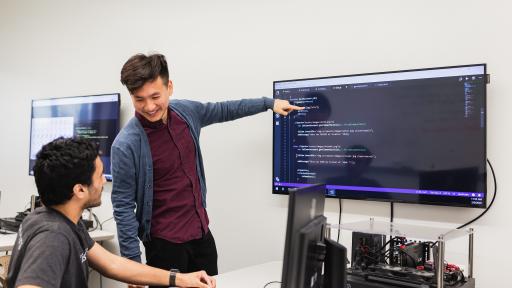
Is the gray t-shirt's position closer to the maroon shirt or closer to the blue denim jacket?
the blue denim jacket

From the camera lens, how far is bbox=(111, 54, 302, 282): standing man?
1926 mm

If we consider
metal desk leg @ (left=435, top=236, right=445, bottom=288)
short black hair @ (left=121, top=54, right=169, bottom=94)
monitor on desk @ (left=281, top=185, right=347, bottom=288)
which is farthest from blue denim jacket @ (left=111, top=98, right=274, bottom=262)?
metal desk leg @ (left=435, top=236, right=445, bottom=288)

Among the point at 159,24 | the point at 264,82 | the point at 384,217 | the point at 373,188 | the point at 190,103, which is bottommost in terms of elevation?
the point at 384,217

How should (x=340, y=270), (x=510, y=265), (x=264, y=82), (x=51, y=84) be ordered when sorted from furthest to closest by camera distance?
1. (x=51, y=84)
2. (x=264, y=82)
3. (x=510, y=265)
4. (x=340, y=270)

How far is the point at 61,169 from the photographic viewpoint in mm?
1465

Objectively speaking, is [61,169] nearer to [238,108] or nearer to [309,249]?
[309,249]

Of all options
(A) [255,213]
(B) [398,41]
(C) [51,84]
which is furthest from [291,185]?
(C) [51,84]

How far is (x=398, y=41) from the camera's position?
2209 mm

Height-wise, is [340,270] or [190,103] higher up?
[190,103]

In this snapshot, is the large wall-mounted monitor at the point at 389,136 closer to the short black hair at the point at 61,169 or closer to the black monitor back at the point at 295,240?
the black monitor back at the point at 295,240

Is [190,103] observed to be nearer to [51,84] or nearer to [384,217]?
[384,217]

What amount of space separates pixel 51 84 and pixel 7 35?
929 mm

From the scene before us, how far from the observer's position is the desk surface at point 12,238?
2.77m

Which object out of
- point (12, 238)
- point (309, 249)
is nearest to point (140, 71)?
point (309, 249)
